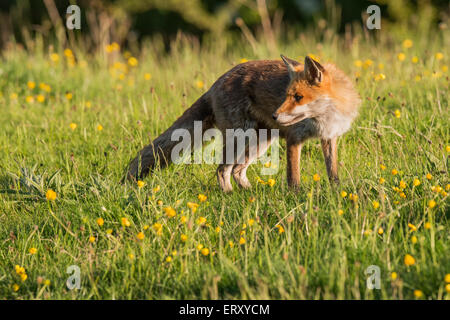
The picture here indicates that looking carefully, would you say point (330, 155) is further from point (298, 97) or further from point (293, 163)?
point (298, 97)

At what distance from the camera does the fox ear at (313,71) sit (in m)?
4.26

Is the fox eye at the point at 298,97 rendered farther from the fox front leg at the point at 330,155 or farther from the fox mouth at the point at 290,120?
the fox front leg at the point at 330,155

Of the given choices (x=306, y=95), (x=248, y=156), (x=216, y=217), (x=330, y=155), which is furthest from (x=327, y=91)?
(x=216, y=217)

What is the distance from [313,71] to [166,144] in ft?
5.18

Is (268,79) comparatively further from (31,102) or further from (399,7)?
(399,7)

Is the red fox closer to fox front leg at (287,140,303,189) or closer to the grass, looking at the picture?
fox front leg at (287,140,303,189)

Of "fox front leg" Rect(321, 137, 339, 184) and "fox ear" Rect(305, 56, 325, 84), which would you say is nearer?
"fox ear" Rect(305, 56, 325, 84)

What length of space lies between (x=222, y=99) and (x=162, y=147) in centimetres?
74

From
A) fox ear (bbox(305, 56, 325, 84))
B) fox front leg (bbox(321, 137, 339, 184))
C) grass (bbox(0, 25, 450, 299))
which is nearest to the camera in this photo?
grass (bbox(0, 25, 450, 299))

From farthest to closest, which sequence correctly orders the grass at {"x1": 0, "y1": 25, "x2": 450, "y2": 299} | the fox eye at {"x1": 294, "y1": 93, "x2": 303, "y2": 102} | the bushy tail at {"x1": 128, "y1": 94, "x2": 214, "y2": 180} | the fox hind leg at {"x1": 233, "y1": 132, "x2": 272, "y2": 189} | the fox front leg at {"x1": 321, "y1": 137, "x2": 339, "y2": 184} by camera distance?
the fox hind leg at {"x1": 233, "y1": 132, "x2": 272, "y2": 189} → the bushy tail at {"x1": 128, "y1": 94, "x2": 214, "y2": 180} → the fox front leg at {"x1": 321, "y1": 137, "x2": 339, "y2": 184} → the fox eye at {"x1": 294, "y1": 93, "x2": 303, "y2": 102} → the grass at {"x1": 0, "y1": 25, "x2": 450, "y2": 299}

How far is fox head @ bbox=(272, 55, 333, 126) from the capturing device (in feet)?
14.1

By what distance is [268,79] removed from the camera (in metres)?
4.87

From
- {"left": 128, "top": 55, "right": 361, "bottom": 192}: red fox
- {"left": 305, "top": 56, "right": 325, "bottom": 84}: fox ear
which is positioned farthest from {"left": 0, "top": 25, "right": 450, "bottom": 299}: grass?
{"left": 305, "top": 56, "right": 325, "bottom": 84}: fox ear

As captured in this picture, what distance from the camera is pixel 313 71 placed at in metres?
4.34
